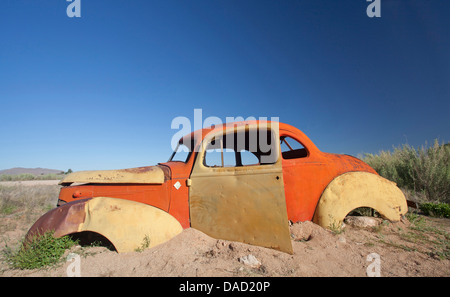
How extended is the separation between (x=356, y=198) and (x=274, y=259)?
179 centimetres

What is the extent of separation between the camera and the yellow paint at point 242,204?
2797mm

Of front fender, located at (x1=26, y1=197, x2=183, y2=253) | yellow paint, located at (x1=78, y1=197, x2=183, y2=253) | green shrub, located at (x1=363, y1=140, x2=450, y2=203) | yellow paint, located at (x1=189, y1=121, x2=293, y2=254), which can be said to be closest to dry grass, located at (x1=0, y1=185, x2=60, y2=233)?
front fender, located at (x1=26, y1=197, x2=183, y2=253)

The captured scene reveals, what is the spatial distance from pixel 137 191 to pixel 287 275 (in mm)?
2210

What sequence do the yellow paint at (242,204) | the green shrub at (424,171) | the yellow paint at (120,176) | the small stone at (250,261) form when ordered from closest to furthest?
the small stone at (250,261)
the yellow paint at (242,204)
the yellow paint at (120,176)
the green shrub at (424,171)

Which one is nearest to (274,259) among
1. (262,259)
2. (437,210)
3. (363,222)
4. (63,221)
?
(262,259)

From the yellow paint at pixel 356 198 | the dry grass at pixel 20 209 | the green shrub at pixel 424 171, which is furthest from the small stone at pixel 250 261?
the green shrub at pixel 424 171

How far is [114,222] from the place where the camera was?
265 cm

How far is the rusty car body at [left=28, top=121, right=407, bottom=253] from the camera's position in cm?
269

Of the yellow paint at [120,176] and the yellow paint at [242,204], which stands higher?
the yellow paint at [120,176]

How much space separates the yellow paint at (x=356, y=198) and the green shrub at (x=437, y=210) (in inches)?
65.4

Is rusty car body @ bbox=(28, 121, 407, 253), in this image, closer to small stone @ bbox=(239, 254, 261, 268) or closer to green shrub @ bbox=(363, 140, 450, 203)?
small stone @ bbox=(239, 254, 261, 268)

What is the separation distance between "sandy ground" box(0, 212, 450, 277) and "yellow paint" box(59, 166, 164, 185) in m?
0.89

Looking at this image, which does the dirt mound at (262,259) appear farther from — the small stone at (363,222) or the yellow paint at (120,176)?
the yellow paint at (120,176)
